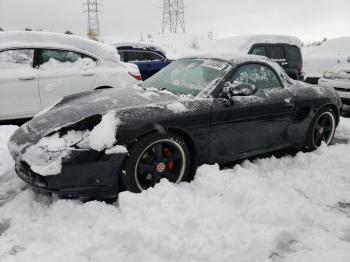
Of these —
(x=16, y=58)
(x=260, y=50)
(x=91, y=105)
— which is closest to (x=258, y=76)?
(x=91, y=105)

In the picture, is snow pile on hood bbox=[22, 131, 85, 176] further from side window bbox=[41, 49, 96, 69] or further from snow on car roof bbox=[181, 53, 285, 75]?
side window bbox=[41, 49, 96, 69]

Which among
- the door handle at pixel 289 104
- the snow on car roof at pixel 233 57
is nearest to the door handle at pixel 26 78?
the snow on car roof at pixel 233 57

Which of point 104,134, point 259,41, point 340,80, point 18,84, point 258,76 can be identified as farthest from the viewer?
point 259,41

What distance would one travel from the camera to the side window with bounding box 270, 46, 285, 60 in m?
11.8

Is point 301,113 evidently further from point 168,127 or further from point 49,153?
point 49,153

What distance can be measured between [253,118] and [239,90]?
427 millimetres

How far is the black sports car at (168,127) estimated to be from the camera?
3.46 m

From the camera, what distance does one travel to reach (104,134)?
11.5ft

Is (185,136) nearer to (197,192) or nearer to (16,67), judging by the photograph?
(197,192)

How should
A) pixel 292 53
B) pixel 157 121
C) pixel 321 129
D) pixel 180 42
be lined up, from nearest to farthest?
pixel 157 121 < pixel 321 129 < pixel 292 53 < pixel 180 42

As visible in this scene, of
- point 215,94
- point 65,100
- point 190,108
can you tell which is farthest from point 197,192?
point 65,100

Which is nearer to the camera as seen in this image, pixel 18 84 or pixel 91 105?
pixel 91 105

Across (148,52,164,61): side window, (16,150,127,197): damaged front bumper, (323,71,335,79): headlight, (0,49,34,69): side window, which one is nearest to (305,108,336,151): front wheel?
(16,150,127,197): damaged front bumper

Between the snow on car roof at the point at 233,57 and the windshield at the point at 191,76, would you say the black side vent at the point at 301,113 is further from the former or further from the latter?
the windshield at the point at 191,76
